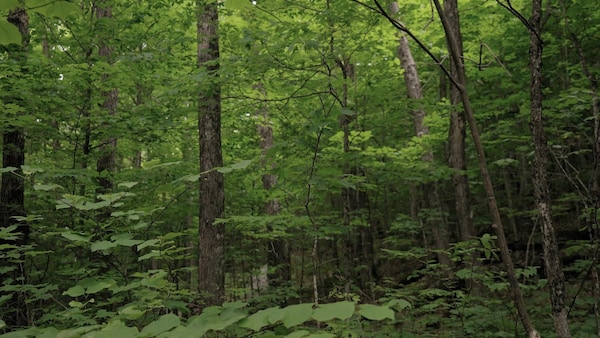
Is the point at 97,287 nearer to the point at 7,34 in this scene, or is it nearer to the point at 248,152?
the point at 7,34

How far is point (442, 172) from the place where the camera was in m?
6.80

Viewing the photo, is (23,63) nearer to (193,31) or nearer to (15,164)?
(15,164)

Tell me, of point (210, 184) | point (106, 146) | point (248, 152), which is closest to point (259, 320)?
point (210, 184)

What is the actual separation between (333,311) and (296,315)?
0.12 meters

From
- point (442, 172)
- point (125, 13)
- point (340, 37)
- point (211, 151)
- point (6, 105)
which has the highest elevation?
point (125, 13)

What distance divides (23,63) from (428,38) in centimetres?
955

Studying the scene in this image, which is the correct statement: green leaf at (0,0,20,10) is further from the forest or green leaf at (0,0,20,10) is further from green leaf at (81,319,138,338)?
green leaf at (81,319,138,338)

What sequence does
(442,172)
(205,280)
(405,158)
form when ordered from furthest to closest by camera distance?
(405,158), (442,172), (205,280)

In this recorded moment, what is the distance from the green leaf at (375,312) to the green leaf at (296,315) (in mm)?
171

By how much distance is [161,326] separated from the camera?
1505 millimetres

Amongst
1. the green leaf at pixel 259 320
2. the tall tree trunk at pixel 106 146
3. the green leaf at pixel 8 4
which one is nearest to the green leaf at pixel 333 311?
the green leaf at pixel 259 320

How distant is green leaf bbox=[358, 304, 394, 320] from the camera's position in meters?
1.24

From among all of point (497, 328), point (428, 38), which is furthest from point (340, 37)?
point (428, 38)

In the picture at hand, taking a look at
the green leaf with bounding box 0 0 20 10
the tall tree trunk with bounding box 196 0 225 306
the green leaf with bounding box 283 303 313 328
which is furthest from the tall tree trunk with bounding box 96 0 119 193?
the green leaf with bounding box 283 303 313 328
